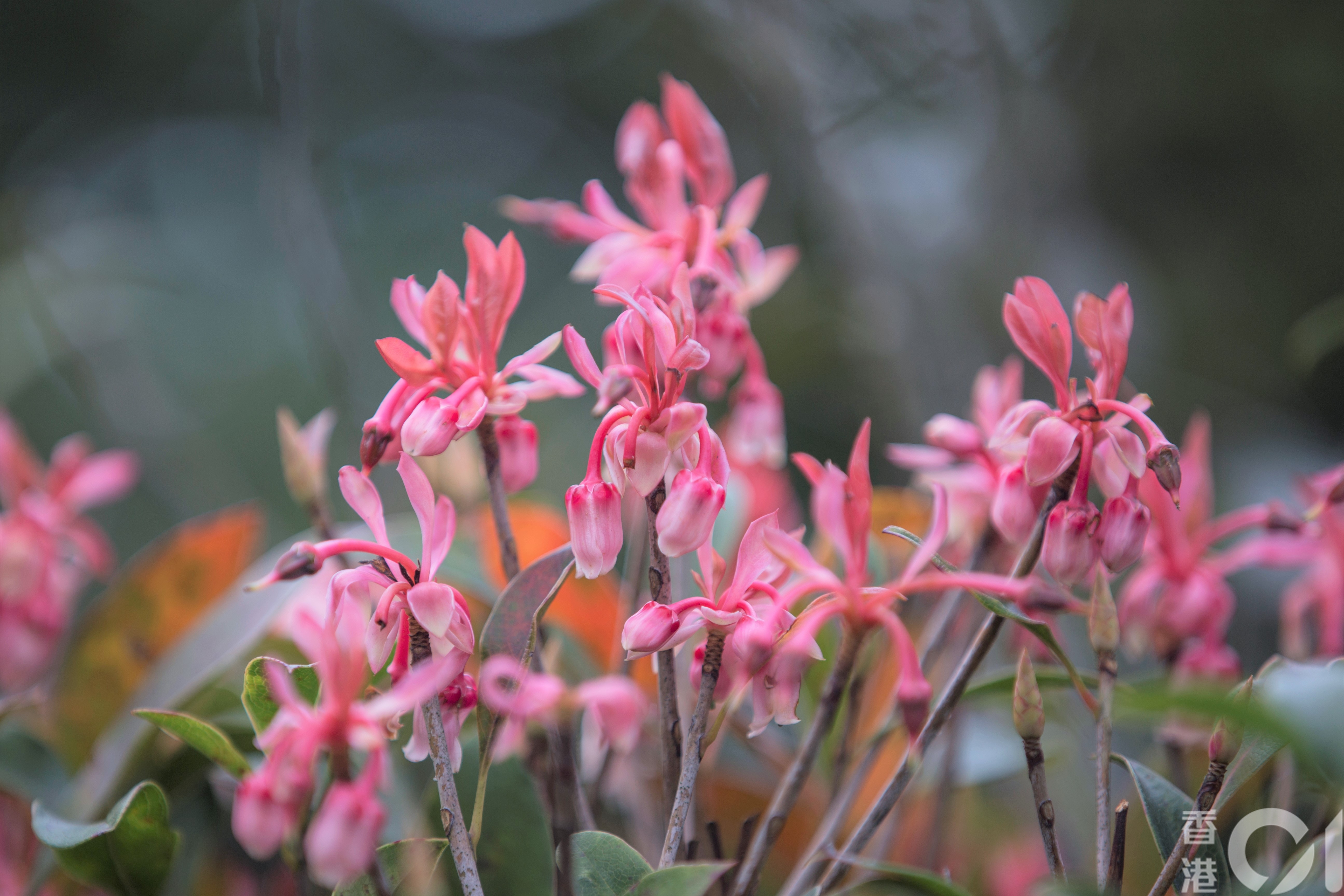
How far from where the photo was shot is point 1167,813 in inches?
11.5

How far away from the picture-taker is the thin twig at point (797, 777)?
0.26 m

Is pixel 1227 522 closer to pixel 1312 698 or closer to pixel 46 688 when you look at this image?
pixel 1312 698

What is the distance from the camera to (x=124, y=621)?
50 centimetres

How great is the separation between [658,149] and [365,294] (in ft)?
3.51

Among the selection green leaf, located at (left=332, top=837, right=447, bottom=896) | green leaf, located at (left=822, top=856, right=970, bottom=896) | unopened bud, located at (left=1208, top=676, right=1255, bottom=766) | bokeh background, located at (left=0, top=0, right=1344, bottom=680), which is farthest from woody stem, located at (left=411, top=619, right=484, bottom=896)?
bokeh background, located at (left=0, top=0, right=1344, bottom=680)

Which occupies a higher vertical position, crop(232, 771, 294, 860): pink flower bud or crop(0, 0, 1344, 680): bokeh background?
crop(0, 0, 1344, 680): bokeh background

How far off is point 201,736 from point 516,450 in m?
0.15

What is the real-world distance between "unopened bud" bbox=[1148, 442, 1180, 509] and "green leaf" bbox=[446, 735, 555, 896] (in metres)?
0.24

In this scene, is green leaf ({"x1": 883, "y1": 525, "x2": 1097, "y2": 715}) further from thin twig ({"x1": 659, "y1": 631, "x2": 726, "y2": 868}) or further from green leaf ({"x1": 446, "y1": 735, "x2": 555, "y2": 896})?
green leaf ({"x1": 446, "y1": 735, "x2": 555, "y2": 896})

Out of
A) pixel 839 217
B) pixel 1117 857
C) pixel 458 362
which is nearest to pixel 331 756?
pixel 458 362

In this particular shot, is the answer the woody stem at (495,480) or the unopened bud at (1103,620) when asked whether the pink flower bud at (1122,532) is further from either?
the woody stem at (495,480)

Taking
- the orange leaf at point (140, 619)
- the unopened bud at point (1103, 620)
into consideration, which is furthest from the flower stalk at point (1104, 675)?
the orange leaf at point (140, 619)

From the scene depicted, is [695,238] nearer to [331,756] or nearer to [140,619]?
[331,756]

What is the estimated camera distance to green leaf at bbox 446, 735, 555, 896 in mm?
313
